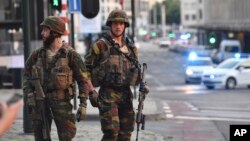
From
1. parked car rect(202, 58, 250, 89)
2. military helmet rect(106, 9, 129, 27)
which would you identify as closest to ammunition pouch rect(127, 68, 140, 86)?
military helmet rect(106, 9, 129, 27)

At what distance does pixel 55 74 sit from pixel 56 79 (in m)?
0.05

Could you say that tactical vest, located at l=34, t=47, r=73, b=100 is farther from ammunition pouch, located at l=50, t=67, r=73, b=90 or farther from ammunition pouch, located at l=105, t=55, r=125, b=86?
ammunition pouch, located at l=105, t=55, r=125, b=86

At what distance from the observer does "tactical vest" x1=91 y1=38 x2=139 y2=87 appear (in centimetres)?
732

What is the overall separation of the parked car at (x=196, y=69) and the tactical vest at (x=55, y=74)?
33.6m

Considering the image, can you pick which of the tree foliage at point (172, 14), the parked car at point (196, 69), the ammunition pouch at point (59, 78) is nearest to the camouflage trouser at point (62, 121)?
the ammunition pouch at point (59, 78)

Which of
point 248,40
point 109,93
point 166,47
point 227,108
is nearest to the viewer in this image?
point 109,93

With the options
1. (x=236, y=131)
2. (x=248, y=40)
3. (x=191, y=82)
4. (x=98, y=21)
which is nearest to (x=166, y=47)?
(x=248, y=40)

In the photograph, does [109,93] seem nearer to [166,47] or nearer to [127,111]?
[127,111]

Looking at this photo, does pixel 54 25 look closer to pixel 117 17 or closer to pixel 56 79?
pixel 56 79

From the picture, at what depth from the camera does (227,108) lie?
1950 centimetres

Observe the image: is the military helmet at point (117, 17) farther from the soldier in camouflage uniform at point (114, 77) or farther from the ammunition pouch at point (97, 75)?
the ammunition pouch at point (97, 75)

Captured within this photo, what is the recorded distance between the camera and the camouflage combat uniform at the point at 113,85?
727 cm

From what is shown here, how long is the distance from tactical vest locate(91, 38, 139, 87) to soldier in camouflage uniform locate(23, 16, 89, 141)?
42 cm

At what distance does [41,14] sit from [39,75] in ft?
54.9
